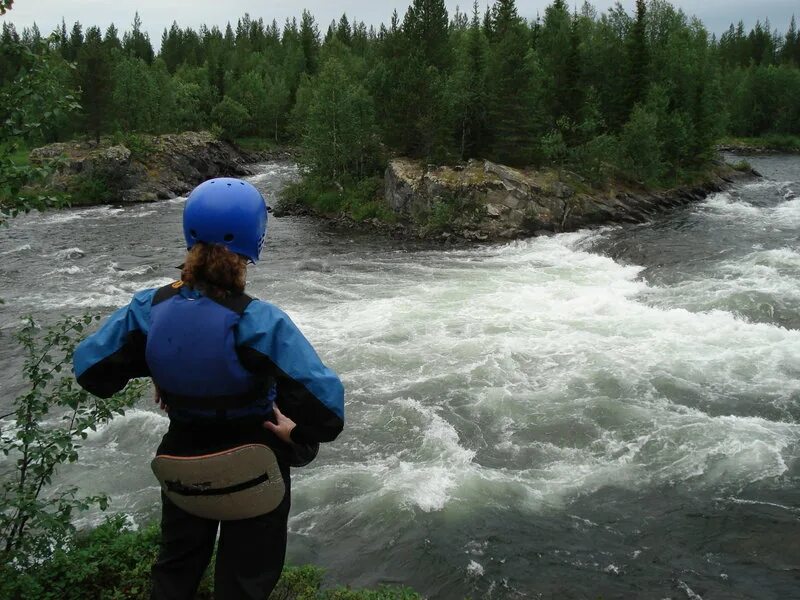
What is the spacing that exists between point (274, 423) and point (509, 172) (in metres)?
29.2

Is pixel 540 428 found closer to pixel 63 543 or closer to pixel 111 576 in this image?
pixel 111 576

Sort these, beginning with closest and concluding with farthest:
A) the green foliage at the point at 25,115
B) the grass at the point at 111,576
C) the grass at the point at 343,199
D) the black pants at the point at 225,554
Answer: the black pants at the point at 225,554 < the green foliage at the point at 25,115 < the grass at the point at 111,576 < the grass at the point at 343,199

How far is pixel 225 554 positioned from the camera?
3.05 m

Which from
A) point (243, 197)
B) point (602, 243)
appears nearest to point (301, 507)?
point (243, 197)

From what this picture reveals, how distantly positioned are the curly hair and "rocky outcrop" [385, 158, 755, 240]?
82.2 ft

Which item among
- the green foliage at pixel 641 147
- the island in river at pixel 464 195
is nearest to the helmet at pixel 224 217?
the island in river at pixel 464 195

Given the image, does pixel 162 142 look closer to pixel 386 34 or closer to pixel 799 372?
pixel 386 34

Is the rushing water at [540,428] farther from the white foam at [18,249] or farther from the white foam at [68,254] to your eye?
the white foam at [18,249]

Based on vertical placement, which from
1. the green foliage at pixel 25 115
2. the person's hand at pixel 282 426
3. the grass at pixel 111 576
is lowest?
the grass at pixel 111 576

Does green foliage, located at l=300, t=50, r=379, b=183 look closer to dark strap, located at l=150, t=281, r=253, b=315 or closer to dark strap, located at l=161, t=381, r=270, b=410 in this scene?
dark strap, located at l=150, t=281, r=253, b=315

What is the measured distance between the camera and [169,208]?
1431 inches

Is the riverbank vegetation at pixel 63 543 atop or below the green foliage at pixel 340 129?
below

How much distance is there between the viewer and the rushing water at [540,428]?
727 centimetres

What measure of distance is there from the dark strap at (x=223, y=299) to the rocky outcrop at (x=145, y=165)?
129 ft
